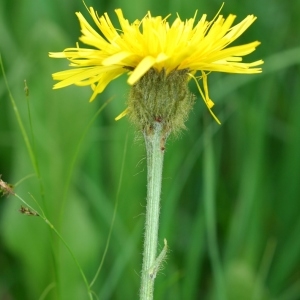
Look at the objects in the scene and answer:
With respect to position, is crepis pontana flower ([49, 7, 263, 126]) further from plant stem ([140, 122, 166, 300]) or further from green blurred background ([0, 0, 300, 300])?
Result: green blurred background ([0, 0, 300, 300])

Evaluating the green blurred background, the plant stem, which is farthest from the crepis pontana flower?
the green blurred background

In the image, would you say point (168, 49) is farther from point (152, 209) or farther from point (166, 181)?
point (166, 181)

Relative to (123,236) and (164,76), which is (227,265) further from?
(164,76)

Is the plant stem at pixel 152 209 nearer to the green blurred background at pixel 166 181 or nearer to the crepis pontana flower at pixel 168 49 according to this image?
the crepis pontana flower at pixel 168 49

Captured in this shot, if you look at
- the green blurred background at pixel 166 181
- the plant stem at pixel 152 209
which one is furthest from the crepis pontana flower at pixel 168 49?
the green blurred background at pixel 166 181

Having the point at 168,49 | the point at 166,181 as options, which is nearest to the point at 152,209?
the point at 168,49

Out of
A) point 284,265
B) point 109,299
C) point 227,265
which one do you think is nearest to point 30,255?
point 109,299
